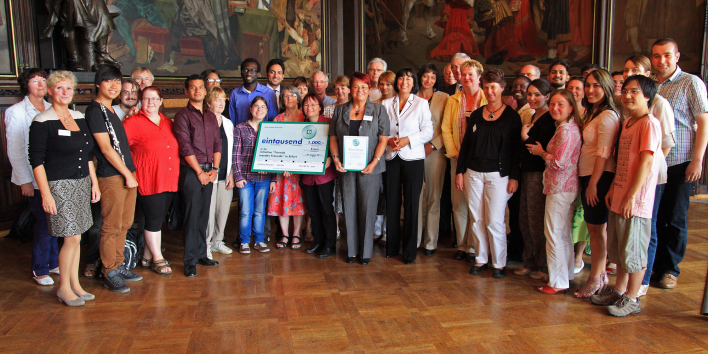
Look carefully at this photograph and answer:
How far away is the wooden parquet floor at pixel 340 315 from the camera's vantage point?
3.56m

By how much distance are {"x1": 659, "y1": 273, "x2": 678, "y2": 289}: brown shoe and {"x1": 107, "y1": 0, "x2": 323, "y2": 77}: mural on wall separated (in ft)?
24.8

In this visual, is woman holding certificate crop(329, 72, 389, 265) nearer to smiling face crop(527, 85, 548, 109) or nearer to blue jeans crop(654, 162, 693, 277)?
smiling face crop(527, 85, 548, 109)

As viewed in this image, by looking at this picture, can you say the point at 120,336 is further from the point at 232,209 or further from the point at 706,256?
the point at 706,256

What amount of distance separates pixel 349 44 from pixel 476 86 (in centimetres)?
702

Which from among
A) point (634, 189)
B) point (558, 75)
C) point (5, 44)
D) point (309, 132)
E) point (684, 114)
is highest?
point (5, 44)

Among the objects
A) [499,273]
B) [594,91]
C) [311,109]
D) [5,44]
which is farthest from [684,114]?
[5,44]

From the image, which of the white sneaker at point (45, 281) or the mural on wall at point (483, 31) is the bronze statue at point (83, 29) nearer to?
the white sneaker at point (45, 281)

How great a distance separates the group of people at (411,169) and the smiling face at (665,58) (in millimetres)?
12

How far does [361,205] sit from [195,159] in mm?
1778

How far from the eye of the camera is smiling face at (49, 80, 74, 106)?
13.4ft

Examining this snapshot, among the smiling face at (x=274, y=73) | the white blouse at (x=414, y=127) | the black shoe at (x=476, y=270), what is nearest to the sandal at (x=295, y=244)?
the white blouse at (x=414, y=127)

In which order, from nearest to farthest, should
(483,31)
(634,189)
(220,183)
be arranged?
1. (634,189)
2. (220,183)
3. (483,31)

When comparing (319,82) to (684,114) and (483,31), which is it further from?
(483,31)

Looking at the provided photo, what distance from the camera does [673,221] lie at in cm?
469
